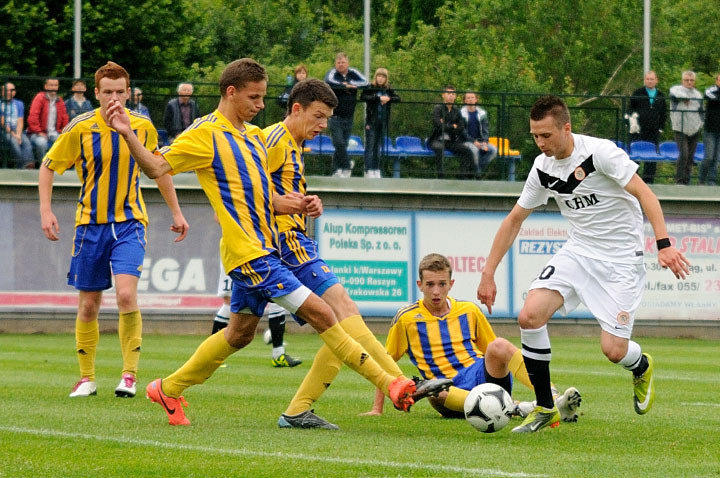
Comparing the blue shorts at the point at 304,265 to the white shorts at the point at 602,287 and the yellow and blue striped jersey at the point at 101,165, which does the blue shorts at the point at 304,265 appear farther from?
the yellow and blue striped jersey at the point at 101,165

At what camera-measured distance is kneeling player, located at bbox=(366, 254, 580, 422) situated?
27.9 feet

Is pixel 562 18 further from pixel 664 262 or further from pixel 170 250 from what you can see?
pixel 664 262

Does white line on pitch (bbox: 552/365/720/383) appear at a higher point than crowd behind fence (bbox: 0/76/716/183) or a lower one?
lower

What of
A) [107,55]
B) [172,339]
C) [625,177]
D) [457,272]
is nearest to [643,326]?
[457,272]

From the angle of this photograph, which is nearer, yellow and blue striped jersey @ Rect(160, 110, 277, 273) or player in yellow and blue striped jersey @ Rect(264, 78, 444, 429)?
yellow and blue striped jersey @ Rect(160, 110, 277, 273)

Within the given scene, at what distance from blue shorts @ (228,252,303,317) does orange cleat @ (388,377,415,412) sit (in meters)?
0.84

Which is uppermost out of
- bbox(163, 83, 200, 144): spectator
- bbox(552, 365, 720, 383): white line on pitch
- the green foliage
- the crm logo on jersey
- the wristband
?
the green foliage

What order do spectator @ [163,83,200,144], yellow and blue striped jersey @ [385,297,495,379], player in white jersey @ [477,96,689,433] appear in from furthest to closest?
spectator @ [163,83,200,144] < yellow and blue striped jersey @ [385,297,495,379] < player in white jersey @ [477,96,689,433]

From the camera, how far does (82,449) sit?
6.59m

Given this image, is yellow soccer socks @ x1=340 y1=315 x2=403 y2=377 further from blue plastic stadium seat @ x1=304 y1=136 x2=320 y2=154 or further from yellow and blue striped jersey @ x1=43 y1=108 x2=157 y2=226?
blue plastic stadium seat @ x1=304 y1=136 x2=320 y2=154

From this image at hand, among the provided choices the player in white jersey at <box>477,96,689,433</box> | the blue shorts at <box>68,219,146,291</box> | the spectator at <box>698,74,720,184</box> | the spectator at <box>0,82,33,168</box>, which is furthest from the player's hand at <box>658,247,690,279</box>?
the spectator at <box>0,82,33,168</box>

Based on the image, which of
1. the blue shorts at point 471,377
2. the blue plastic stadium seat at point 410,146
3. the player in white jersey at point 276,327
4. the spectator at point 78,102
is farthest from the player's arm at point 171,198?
the blue plastic stadium seat at point 410,146

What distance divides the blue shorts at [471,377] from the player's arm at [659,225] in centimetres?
158

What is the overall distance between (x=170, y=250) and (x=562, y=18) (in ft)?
123
